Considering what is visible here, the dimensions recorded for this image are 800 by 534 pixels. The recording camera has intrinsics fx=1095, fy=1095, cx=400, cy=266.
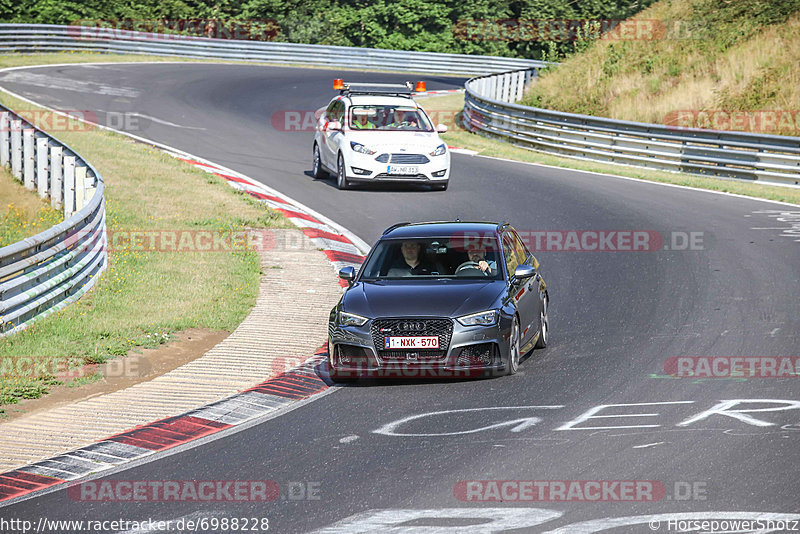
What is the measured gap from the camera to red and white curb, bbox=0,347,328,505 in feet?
26.1

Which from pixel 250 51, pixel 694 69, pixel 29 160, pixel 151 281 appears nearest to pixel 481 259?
pixel 151 281

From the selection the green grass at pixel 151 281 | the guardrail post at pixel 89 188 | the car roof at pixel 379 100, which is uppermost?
the car roof at pixel 379 100

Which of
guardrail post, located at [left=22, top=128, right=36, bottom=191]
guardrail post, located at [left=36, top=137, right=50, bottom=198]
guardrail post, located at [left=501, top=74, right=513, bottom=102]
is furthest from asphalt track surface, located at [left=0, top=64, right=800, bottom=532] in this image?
guardrail post, located at [left=501, top=74, right=513, bottom=102]

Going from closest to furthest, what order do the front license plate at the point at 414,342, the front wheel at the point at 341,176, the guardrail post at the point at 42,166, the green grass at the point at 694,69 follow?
the front license plate at the point at 414,342 < the guardrail post at the point at 42,166 < the front wheel at the point at 341,176 < the green grass at the point at 694,69

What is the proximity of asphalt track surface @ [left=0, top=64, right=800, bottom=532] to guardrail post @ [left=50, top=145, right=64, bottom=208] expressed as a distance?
475 centimetres

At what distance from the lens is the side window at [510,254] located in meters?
11.7

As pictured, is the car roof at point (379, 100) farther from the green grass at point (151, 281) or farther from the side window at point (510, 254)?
the side window at point (510, 254)

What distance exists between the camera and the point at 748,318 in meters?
12.8

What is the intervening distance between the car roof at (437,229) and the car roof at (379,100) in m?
10.8

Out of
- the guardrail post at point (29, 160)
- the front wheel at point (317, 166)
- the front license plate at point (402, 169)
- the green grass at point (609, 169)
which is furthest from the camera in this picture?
the front wheel at point (317, 166)

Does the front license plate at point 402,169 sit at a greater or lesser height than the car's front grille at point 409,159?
lesser

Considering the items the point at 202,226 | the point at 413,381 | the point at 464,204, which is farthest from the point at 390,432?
the point at 464,204

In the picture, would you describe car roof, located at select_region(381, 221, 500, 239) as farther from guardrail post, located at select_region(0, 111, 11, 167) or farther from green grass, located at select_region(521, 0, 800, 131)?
green grass, located at select_region(521, 0, 800, 131)

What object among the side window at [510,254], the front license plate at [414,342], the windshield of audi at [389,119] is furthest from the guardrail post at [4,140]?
the front license plate at [414,342]
